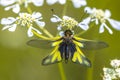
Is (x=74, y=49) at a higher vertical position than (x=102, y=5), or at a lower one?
lower

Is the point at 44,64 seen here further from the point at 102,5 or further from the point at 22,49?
the point at 102,5

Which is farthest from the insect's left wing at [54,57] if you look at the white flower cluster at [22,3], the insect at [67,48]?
the white flower cluster at [22,3]

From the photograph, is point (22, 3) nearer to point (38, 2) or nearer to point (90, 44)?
→ point (38, 2)

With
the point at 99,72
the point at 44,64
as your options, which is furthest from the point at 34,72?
the point at 99,72

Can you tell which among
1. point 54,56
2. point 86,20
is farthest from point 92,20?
point 54,56

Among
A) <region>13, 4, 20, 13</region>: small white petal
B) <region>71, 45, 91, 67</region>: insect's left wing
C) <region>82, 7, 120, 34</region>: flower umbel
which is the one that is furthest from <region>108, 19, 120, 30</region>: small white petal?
<region>13, 4, 20, 13</region>: small white petal

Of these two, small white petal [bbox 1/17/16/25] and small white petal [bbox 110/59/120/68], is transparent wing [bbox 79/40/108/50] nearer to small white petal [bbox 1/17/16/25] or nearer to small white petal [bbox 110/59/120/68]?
small white petal [bbox 110/59/120/68]
